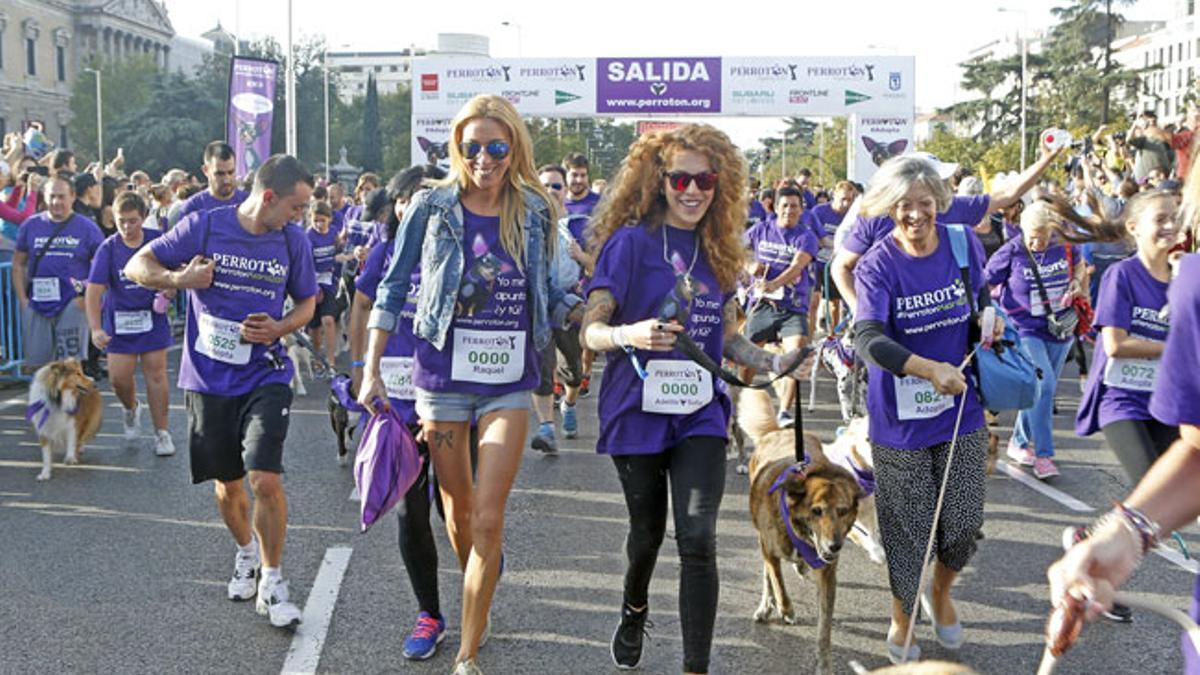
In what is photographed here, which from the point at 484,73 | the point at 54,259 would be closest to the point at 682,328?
A: the point at 54,259

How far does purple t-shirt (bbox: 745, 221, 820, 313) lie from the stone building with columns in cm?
8474

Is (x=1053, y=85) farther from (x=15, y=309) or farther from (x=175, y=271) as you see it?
(x=175, y=271)

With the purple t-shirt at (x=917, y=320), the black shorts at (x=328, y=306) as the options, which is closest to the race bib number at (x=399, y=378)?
the purple t-shirt at (x=917, y=320)

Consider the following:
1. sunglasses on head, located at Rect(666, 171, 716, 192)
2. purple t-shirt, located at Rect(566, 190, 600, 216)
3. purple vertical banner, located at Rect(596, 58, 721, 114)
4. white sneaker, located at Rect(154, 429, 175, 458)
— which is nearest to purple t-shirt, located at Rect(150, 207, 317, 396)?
sunglasses on head, located at Rect(666, 171, 716, 192)

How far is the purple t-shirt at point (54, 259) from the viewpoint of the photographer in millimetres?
10594

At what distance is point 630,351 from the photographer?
4535 mm

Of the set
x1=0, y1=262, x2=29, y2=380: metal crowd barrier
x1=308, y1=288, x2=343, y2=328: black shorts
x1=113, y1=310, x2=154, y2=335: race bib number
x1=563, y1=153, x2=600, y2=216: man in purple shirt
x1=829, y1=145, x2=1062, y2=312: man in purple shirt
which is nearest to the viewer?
x1=829, y1=145, x2=1062, y2=312: man in purple shirt

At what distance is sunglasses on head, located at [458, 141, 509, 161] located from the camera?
4.80m

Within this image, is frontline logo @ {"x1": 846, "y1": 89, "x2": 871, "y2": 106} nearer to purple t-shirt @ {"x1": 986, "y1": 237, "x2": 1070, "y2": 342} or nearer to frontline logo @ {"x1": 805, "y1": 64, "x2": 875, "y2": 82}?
frontline logo @ {"x1": 805, "y1": 64, "x2": 875, "y2": 82}

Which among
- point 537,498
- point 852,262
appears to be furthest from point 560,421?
point 852,262

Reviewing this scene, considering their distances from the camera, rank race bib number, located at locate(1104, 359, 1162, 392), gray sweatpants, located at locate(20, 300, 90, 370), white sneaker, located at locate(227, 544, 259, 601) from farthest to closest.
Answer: gray sweatpants, located at locate(20, 300, 90, 370), white sneaker, located at locate(227, 544, 259, 601), race bib number, located at locate(1104, 359, 1162, 392)

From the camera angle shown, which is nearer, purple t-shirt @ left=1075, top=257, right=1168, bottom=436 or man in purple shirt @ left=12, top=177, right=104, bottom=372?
purple t-shirt @ left=1075, top=257, right=1168, bottom=436

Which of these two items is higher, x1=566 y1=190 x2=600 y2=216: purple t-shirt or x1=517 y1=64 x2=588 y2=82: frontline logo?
x1=517 y1=64 x2=588 y2=82: frontline logo

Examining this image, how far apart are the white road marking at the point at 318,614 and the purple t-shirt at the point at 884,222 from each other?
310 centimetres
